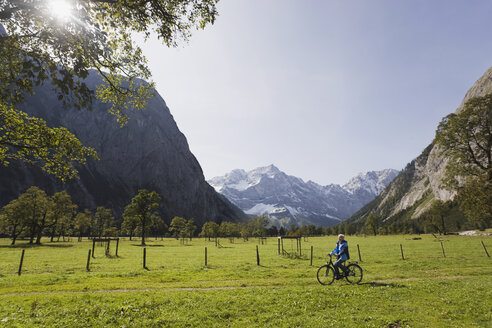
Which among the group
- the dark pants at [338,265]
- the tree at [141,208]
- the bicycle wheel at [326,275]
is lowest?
the bicycle wheel at [326,275]

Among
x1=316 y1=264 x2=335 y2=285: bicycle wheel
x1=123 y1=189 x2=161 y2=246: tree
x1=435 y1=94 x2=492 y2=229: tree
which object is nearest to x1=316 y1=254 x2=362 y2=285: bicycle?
x1=316 y1=264 x2=335 y2=285: bicycle wheel

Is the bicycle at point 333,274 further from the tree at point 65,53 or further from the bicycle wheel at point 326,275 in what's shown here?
the tree at point 65,53

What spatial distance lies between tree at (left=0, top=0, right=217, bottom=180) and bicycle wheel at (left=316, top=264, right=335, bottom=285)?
1700 centimetres

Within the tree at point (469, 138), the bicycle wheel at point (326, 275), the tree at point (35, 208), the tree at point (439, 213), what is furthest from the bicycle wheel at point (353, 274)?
the tree at point (439, 213)

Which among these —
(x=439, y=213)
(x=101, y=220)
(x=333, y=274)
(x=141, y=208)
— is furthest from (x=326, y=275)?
(x=101, y=220)

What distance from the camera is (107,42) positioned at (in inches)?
356

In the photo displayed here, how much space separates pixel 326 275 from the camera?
17422 mm

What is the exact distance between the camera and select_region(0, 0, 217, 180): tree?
7379 mm

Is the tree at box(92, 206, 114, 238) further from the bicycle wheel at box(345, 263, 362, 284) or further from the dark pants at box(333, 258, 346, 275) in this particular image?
the bicycle wheel at box(345, 263, 362, 284)

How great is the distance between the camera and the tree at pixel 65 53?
7379mm

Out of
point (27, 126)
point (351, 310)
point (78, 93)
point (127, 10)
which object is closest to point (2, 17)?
point (78, 93)

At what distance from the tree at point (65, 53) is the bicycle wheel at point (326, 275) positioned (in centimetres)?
1700

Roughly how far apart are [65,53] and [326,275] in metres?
19.2

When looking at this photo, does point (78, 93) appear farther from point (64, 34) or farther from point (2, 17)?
point (2, 17)
